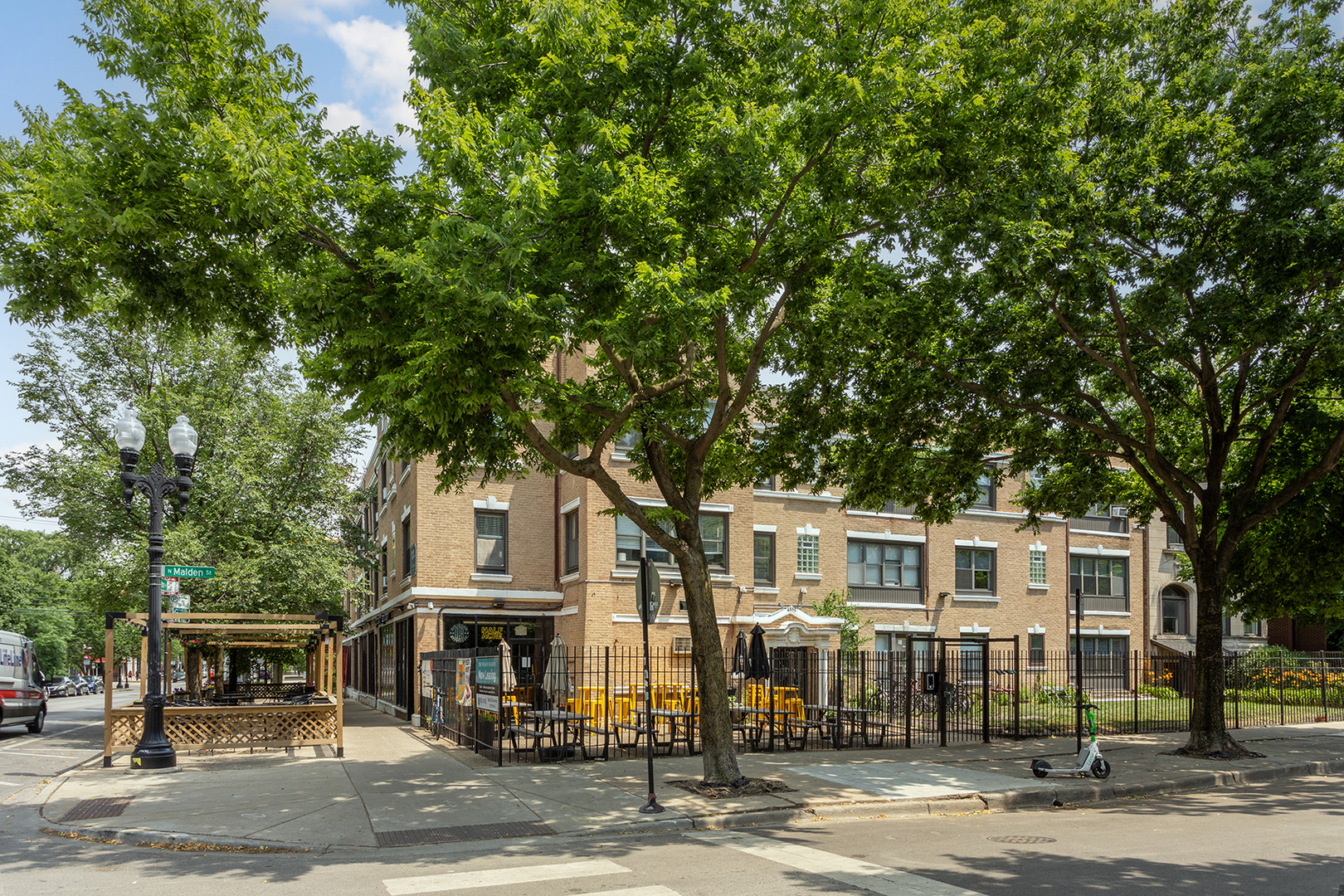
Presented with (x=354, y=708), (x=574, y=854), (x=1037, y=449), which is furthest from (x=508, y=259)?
(x=354, y=708)

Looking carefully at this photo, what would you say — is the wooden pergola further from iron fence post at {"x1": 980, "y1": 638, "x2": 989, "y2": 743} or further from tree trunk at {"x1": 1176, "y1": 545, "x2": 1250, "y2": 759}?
tree trunk at {"x1": 1176, "y1": 545, "x2": 1250, "y2": 759}

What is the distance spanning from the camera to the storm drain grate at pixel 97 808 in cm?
1124

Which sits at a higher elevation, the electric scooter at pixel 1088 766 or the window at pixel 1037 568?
the window at pixel 1037 568

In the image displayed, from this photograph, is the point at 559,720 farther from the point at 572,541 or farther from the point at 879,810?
the point at 572,541

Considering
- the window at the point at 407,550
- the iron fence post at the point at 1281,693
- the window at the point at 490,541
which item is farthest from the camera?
the window at the point at 407,550

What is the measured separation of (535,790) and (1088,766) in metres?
8.27

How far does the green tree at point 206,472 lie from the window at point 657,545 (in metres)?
8.18

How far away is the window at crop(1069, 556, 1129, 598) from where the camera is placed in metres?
36.8

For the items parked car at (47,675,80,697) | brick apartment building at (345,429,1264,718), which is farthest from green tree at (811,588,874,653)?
parked car at (47,675,80,697)

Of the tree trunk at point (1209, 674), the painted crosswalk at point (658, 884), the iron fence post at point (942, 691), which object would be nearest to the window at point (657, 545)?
the iron fence post at point (942, 691)

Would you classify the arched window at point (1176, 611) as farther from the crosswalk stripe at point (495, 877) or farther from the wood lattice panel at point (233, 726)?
the crosswalk stripe at point (495, 877)

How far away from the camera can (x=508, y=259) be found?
9.30m

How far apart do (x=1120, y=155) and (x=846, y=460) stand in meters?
7.20

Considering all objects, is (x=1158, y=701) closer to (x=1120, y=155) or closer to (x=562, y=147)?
(x=1120, y=155)
